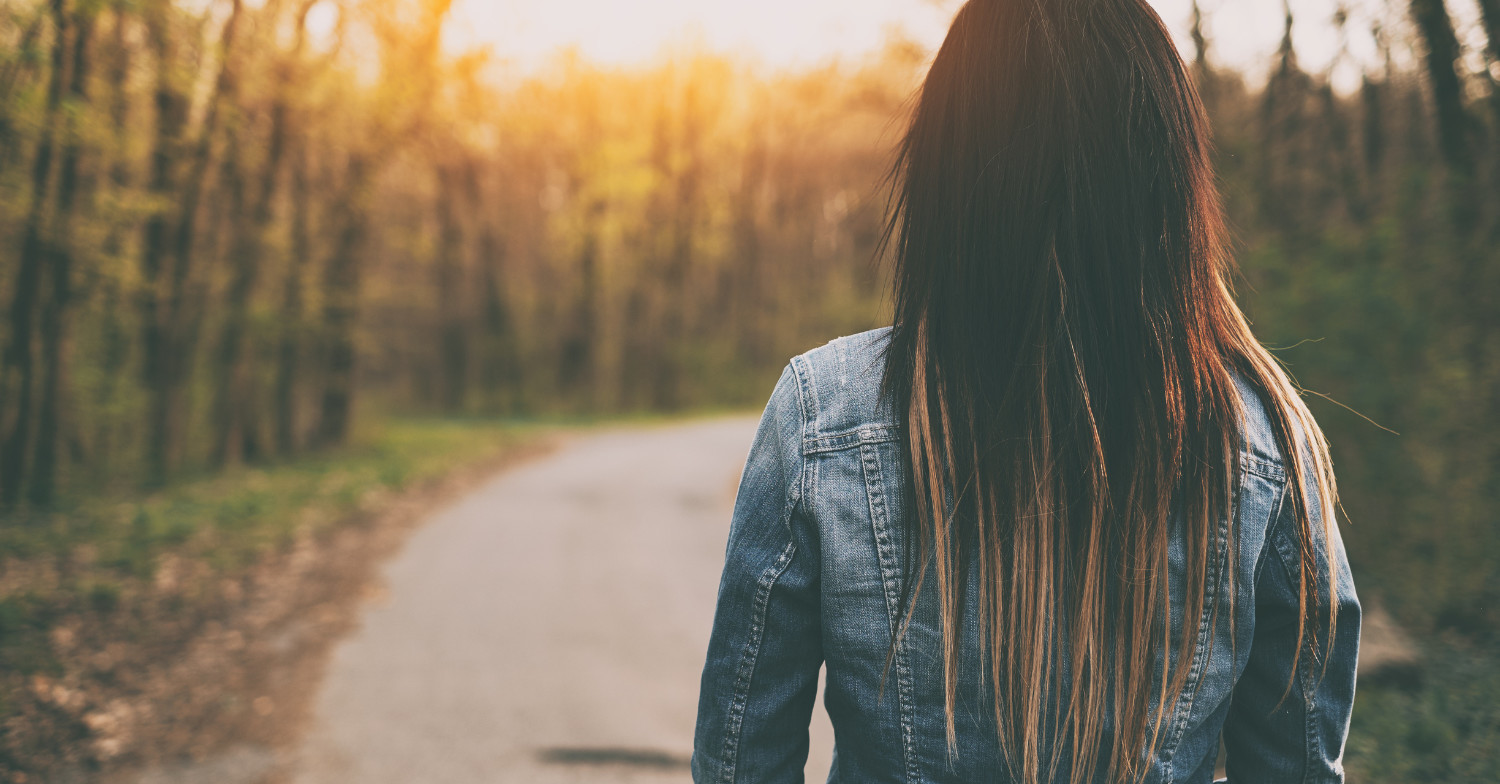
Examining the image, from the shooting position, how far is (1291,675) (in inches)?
44.6

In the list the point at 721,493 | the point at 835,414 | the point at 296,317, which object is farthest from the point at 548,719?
the point at 296,317

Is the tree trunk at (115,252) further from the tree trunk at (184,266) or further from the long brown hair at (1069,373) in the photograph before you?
the long brown hair at (1069,373)

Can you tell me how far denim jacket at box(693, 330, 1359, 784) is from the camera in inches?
43.5

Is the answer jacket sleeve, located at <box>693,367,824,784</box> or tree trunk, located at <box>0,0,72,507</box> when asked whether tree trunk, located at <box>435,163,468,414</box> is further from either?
jacket sleeve, located at <box>693,367,824,784</box>

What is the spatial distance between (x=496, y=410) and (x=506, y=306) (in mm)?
3751

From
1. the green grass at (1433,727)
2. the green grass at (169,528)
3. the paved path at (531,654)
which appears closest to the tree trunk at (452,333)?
the green grass at (169,528)

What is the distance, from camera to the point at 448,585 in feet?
23.5

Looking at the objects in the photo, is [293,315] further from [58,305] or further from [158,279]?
[58,305]

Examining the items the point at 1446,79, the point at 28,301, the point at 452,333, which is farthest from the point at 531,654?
the point at 452,333

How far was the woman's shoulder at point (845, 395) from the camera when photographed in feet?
3.68

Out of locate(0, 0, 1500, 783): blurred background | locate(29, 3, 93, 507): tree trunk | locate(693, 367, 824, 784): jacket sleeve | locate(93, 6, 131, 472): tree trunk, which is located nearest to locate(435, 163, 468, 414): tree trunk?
locate(0, 0, 1500, 783): blurred background

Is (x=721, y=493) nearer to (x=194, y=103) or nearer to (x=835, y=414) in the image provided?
(x=194, y=103)

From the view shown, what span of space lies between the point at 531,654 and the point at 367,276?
524 inches

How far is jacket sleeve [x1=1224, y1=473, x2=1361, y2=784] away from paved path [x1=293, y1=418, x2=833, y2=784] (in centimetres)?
298
